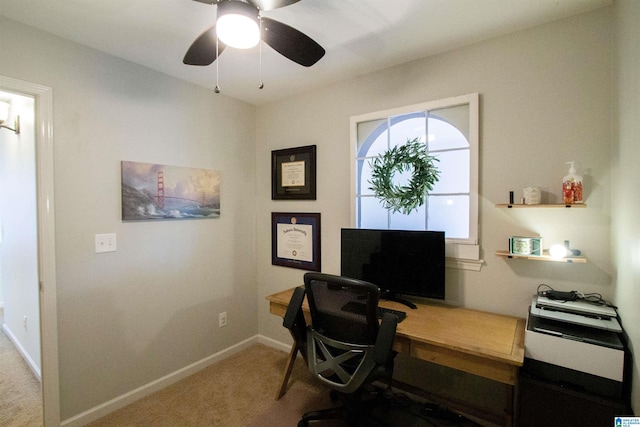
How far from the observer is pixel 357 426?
67.7 inches

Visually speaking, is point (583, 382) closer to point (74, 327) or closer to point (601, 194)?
point (601, 194)

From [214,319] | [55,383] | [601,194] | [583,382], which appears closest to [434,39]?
[601,194]

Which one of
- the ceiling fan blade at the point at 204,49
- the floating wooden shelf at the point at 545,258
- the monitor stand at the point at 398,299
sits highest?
the ceiling fan blade at the point at 204,49

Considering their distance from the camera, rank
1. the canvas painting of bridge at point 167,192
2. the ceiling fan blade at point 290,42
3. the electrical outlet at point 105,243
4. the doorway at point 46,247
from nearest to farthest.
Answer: the ceiling fan blade at point 290,42 → the doorway at point 46,247 → the electrical outlet at point 105,243 → the canvas painting of bridge at point 167,192

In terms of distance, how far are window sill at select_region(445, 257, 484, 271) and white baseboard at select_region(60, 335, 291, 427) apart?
1.76 m

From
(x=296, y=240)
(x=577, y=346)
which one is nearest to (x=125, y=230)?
(x=296, y=240)

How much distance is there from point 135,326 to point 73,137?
1388mm

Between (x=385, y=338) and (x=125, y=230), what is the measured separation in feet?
6.36

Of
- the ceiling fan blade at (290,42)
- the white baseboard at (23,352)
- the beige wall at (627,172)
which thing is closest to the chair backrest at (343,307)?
the beige wall at (627,172)

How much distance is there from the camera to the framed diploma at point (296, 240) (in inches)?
106

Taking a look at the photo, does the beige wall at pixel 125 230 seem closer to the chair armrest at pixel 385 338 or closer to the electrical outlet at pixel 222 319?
the electrical outlet at pixel 222 319

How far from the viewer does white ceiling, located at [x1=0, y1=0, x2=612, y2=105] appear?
1.57 m

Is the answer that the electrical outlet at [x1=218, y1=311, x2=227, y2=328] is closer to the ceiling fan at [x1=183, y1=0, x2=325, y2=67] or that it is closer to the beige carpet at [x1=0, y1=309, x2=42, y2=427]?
the beige carpet at [x1=0, y1=309, x2=42, y2=427]

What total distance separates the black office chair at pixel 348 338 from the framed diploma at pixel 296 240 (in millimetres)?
953
